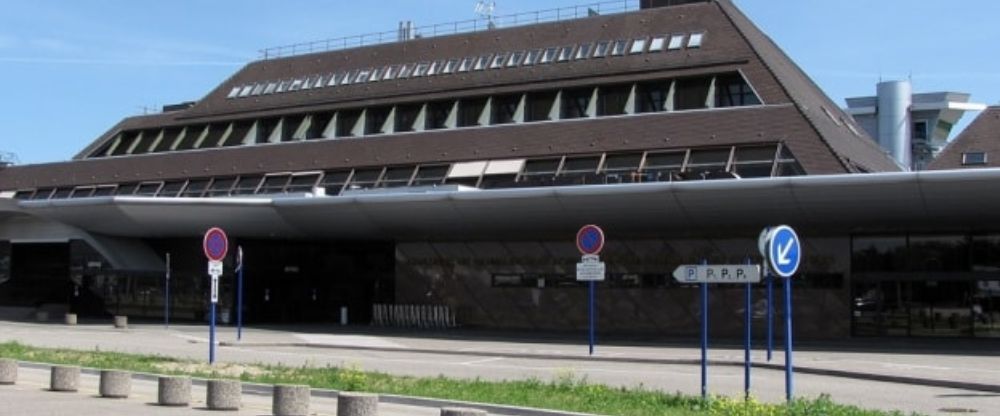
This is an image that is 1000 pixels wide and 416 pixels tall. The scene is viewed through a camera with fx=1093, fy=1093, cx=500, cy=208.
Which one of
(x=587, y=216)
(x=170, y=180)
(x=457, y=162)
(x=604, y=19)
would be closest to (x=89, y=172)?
(x=170, y=180)

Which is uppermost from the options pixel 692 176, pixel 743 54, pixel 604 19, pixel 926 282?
pixel 604 19

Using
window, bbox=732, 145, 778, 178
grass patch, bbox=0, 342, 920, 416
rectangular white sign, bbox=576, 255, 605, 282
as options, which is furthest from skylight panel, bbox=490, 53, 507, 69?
grass patch, bbox=0, 342, 920, 416

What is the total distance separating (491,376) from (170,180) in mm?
31748

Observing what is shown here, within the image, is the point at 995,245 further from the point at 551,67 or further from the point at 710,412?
the point at 710,412

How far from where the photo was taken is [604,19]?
44156 mm

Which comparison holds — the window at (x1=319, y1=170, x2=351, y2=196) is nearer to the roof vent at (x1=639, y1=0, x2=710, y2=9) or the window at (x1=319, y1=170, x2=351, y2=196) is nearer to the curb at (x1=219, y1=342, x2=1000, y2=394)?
the curb at (x1=219, y1=342, x2=1000, y2=394)

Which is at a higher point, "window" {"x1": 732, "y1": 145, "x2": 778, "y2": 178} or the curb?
"window" {"x1": 732, "y1": 145, "x2": 778, "y2": 178}

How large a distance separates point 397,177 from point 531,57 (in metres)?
7.60

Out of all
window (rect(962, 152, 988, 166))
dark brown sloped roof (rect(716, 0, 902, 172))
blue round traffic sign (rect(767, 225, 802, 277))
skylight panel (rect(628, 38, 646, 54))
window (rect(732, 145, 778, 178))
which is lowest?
blue round traffic sign (rect(767, 225, 802, 277))

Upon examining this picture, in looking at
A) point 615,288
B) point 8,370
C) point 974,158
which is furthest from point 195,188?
point 974,158

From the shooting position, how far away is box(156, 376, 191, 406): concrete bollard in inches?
571

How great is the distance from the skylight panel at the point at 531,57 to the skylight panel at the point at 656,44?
4.94m

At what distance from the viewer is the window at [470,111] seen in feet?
139

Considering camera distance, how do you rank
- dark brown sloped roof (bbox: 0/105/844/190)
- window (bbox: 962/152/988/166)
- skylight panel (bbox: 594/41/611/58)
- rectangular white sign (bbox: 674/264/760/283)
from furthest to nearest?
1. skylight panel (bbox: 594/41/611/58)
2. window (bbox: 962/152/988/166)
3. dark brown sloped roof (bbox: 0/105/844/190)
4. rectangular white sign (bbox: 674/264/760/283)
